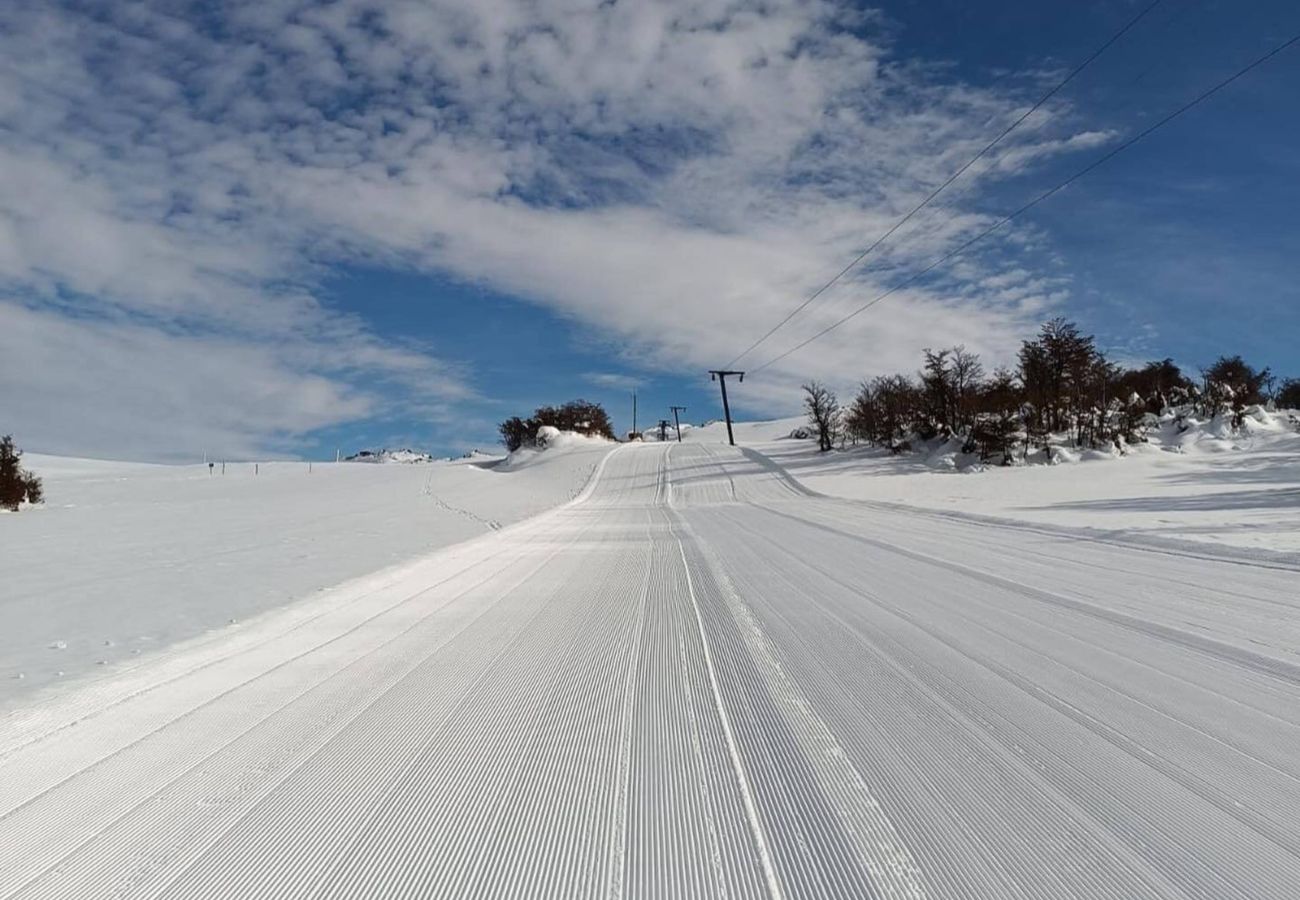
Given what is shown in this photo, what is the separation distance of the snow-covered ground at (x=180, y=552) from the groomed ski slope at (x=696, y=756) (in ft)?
2.98

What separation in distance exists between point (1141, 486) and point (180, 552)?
23.4m

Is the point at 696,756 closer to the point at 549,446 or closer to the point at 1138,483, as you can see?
the point at 1138,483

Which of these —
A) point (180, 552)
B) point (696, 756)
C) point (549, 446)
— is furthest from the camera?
point (549, 446)

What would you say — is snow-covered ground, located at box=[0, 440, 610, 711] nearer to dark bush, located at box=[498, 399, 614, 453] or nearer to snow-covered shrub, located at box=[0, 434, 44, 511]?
snow-covered shrub, located at box=[0, 434, 44, 511]

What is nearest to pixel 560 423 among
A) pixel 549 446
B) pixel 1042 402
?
pixel 549 446

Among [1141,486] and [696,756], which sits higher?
[696,756]

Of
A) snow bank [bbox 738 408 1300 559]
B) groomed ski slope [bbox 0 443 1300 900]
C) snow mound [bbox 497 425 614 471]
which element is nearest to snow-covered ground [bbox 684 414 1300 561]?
snow bank [bbox 738 408 1300 559]

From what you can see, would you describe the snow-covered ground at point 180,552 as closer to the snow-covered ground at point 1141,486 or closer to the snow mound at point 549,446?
the snow-covered ground at point 1141,486

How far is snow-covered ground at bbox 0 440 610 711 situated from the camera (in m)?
5.71

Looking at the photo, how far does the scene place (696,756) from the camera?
322 cm

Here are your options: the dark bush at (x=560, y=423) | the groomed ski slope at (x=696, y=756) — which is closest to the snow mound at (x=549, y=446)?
the dark bush at (x=560, y=423)

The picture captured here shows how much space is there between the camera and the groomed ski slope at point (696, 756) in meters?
2.34

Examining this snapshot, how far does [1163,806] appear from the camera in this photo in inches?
105

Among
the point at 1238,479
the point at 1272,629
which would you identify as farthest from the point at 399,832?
the point at 1238,479
